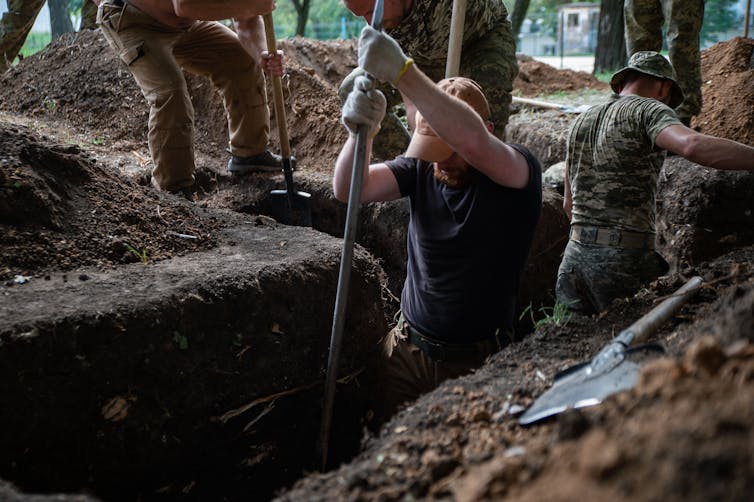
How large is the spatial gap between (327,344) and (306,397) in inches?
10.7

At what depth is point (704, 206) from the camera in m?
3.99

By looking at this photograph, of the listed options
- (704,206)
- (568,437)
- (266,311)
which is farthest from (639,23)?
(568,437)

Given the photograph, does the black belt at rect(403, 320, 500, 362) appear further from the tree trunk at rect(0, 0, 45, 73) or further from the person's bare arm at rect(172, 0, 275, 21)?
the tree trunk at rect(0, 0, 45, 73)

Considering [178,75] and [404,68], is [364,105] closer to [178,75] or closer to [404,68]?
[404,68]

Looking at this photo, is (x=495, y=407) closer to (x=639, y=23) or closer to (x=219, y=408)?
(x=219, y=408)


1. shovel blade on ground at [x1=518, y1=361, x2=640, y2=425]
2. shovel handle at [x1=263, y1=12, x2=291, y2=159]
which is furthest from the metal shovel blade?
shovel blade on ground at [x1=518, y1=361, x2=640, y2=425]

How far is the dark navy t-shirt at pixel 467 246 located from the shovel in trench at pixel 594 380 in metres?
0.67

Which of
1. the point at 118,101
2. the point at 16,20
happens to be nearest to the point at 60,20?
the point at 16,20

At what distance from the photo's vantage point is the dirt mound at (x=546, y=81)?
8898mm

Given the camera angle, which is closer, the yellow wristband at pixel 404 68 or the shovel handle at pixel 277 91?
the yellow wristband at pixel 404 68

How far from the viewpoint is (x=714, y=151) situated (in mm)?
2521

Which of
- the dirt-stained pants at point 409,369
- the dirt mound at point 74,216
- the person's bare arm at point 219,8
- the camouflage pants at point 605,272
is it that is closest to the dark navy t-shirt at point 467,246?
the dirt-stained pants at point 409,369

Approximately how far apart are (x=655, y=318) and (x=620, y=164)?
1.19 meters

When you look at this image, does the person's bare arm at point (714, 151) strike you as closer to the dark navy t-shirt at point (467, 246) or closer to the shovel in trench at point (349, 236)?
the dark navy t-shirt at point (467, 246)
